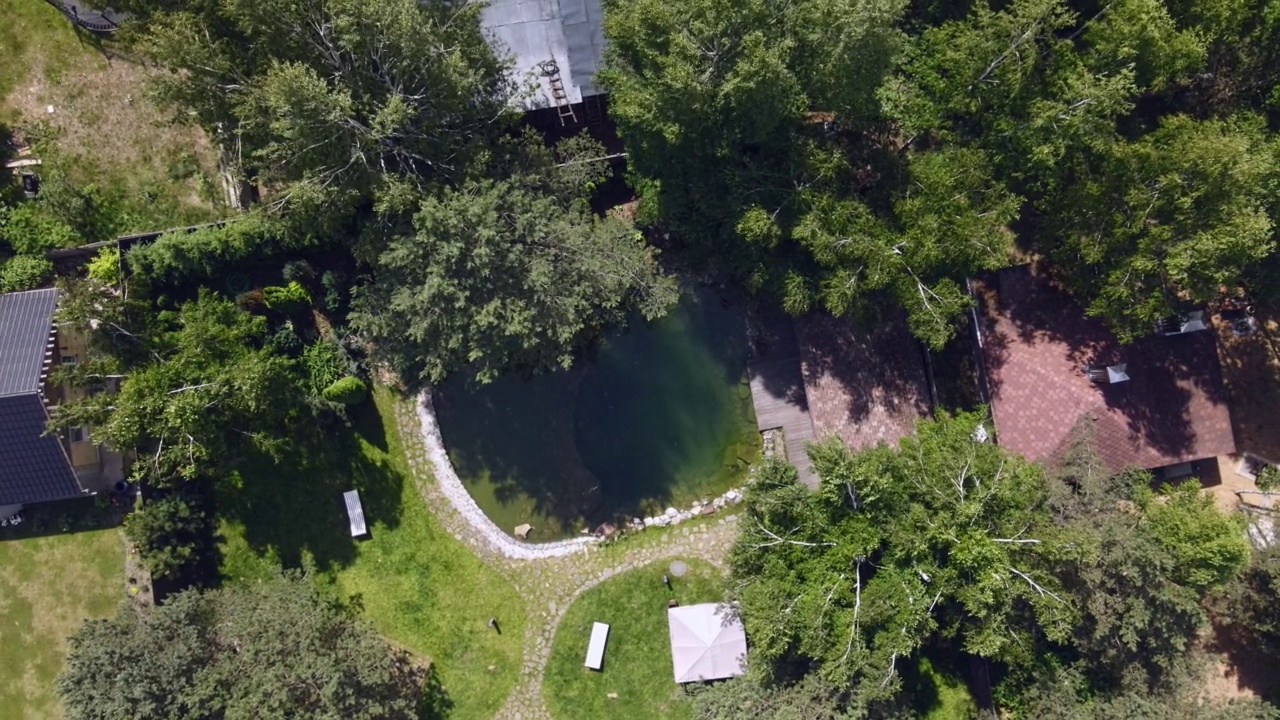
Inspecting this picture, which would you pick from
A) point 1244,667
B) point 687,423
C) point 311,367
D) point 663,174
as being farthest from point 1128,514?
point 311,367

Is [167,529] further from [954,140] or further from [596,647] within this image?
[954,140]

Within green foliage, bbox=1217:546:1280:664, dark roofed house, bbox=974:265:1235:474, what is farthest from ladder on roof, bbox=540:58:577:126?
green foliage, bbox=1217:546:1280:664

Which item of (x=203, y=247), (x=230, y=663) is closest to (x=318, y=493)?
A: (x=230, y=663)

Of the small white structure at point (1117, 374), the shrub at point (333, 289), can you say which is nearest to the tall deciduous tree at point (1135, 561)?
the small white structure at point (1117, 374)

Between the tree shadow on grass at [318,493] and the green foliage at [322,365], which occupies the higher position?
the green foliage at [322,365]

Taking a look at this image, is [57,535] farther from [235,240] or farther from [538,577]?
[538,577]

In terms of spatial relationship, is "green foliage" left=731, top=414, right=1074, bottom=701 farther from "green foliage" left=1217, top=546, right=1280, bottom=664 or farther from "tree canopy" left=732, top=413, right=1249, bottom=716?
"green foliage" left=1217, top=546, right=1280, bottom=664

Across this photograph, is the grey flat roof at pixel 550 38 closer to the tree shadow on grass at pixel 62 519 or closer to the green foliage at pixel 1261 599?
the tree shadow on grass at pixel 62 519
